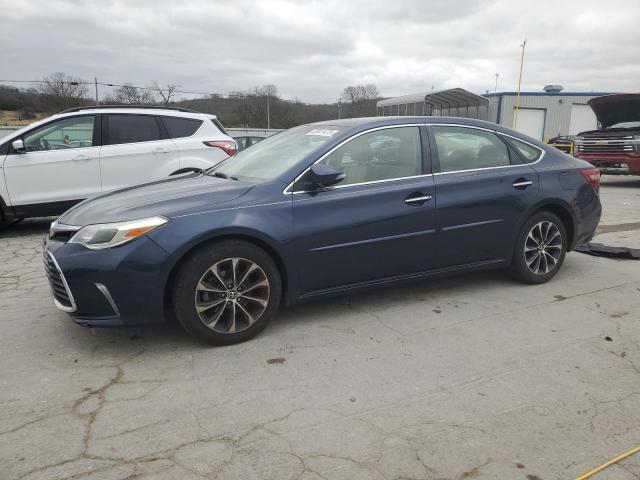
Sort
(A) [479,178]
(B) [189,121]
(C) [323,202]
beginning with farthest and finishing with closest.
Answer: (B) [189,121]
(A) [479,178]
(C) [323,202]

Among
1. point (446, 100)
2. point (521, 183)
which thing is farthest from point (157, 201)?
point (446, 100)

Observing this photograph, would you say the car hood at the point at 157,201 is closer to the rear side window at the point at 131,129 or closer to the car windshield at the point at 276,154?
the car windshield at the point at 276,154

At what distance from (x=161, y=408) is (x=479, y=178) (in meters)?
3.07

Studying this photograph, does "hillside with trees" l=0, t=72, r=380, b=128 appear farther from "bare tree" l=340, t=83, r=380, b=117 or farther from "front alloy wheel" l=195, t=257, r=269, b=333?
"front alloy wheel" l=195, t=257, r=269, b=333

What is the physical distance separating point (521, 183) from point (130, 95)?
2725 centimetres

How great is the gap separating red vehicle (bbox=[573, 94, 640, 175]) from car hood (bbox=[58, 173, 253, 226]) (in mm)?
13015

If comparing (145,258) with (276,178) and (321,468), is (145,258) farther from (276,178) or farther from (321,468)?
(321,468)

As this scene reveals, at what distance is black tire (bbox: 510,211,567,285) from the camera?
4.68 meters

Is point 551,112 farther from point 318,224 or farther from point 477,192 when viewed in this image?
point 318,224

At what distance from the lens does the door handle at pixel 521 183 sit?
4.55 meters

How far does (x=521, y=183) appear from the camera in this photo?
4.58 metres

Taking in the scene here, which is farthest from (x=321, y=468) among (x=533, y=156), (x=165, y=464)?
(x=533, y=156)

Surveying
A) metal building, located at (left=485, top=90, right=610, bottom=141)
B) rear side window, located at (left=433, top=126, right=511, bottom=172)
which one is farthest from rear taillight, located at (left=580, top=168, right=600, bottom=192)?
metal building, located at (left=485, top=90, right=610, bottom=141)

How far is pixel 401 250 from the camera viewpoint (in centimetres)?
405
